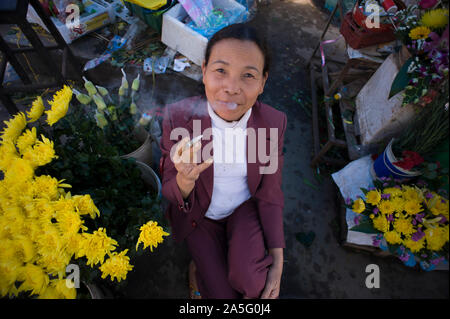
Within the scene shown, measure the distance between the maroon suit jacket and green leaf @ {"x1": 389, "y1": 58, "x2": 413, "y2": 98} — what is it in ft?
Result: 3.50

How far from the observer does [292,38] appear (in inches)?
151

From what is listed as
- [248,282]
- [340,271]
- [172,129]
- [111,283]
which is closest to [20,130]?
[172,129]

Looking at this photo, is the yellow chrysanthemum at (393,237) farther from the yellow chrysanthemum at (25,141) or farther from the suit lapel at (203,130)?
the yellow chrysanthemum at (25,141)

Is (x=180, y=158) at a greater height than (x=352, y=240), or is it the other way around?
(x=180, y=158)

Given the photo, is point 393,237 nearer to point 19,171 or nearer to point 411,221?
point 411,221

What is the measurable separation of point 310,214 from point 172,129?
5.62ft

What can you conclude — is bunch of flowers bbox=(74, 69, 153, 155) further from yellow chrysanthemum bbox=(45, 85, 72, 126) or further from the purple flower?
the purple flower

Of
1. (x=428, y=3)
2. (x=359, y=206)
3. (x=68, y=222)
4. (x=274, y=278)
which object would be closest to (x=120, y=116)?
(x=68, y=222)

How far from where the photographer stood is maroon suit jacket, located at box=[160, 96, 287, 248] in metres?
1.41

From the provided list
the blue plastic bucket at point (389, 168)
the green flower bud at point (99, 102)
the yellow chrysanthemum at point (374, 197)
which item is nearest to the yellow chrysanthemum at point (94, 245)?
the green flower bud at point (99, 102)

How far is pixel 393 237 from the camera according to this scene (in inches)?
62.6

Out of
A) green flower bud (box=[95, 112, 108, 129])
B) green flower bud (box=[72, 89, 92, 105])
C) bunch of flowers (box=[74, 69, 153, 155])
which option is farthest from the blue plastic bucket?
green flower bud (box=[72, 89, 92, 105])

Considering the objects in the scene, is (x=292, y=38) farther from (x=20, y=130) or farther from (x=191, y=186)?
(x=20, y=130)
